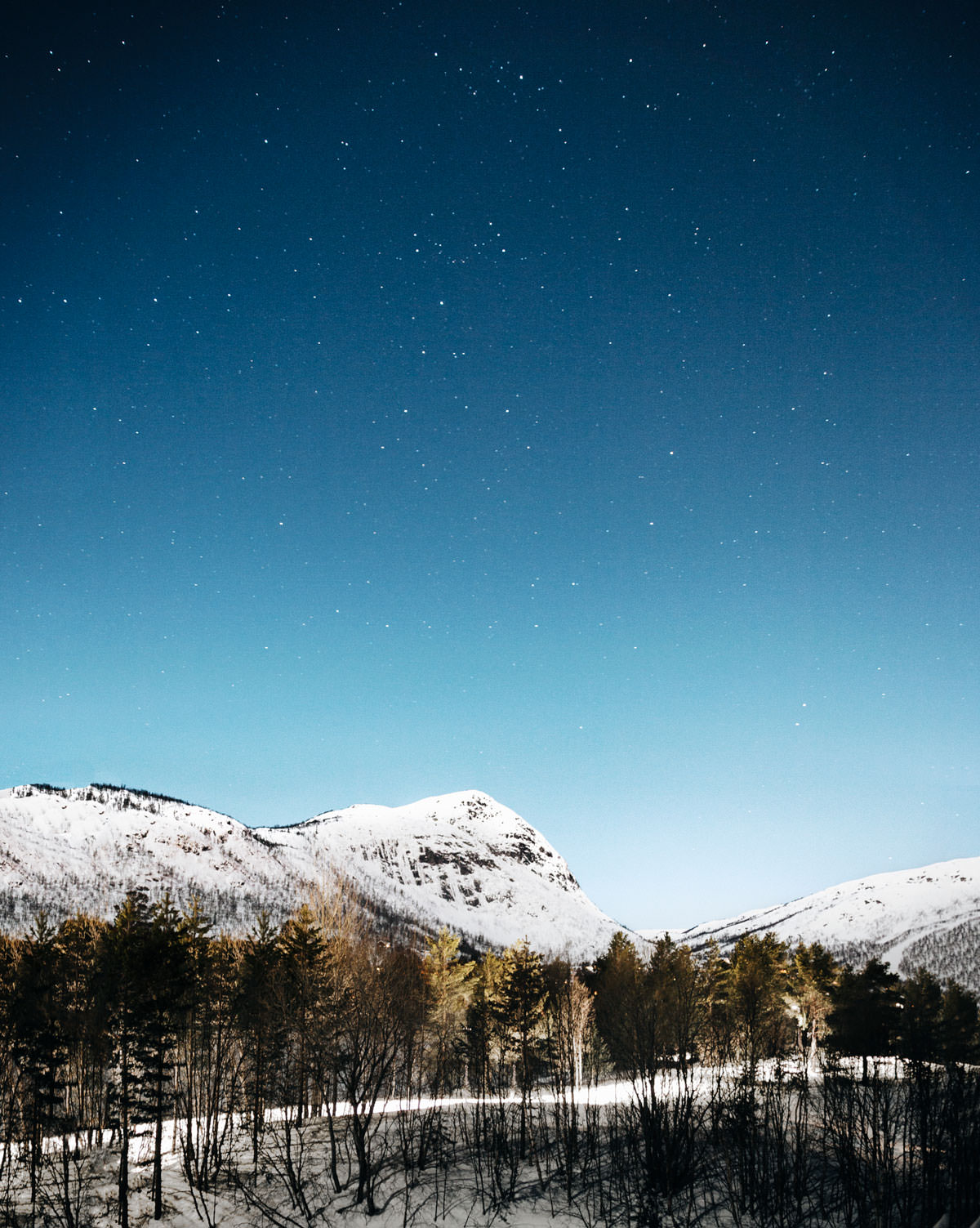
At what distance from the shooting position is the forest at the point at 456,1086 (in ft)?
54.6

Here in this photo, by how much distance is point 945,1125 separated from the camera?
13.1m

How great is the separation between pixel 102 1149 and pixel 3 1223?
17.3 meters

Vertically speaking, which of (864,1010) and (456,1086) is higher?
(864,1010)

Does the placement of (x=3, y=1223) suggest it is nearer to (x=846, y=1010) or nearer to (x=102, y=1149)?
(x=102, y=1149)

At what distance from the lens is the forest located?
1664 centimetres

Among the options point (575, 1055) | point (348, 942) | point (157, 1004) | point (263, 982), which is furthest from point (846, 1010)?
point (157, 1004)

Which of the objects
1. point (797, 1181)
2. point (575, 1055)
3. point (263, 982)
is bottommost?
point (575, 1055)

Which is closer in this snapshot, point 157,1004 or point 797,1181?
point 797,1181

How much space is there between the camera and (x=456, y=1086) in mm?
60938

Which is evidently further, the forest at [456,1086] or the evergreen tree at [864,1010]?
Answer: the evergreen tree at [864,1010]

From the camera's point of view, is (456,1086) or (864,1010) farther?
(456,1086)

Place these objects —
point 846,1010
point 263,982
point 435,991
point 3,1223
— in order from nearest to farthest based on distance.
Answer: point 3,1223, point 263,982, point 846,1010, point 435,991

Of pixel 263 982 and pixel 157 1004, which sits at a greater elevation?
pixel 157 1004

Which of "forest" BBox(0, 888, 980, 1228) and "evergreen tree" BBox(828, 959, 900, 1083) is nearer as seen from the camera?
"forest" BBox(0, 888, 980, 1228)
